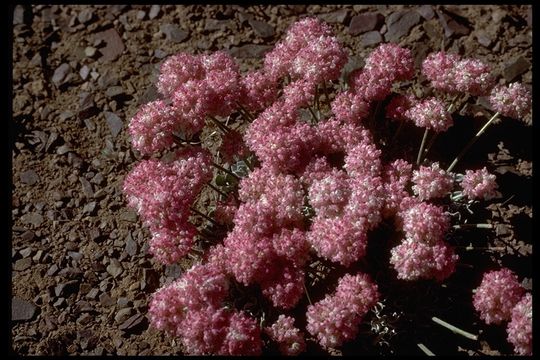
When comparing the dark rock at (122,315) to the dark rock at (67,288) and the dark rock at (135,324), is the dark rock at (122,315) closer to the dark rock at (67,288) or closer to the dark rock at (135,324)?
the dark rock at (135,324)

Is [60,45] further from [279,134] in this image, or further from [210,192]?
[279,134]

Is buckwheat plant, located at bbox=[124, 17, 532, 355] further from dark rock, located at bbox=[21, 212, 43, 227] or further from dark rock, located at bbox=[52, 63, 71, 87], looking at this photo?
dark rock, located at bbox=[52, 63, 71, 87]

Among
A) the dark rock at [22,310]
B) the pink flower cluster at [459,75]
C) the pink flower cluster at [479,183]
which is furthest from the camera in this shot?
the dark rock at [22,310]

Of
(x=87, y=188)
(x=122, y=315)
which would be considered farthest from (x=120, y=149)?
(x=122, y=315)

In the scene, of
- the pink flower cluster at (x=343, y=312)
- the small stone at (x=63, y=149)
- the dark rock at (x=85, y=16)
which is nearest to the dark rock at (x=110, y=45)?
the dark rock at (x=85, y=16)

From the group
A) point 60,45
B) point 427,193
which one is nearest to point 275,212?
point 427,193

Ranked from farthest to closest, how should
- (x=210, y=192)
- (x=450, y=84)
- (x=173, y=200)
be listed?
(x=210, y=192) → (x=450, y=84) → (x=173, y=200)
